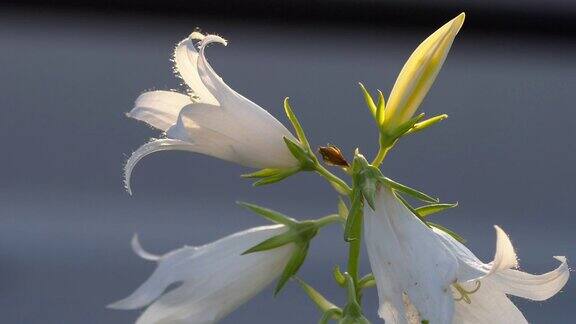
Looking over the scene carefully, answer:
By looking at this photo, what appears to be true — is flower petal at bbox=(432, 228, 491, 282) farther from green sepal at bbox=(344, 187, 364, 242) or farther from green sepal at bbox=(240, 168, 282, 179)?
green sepal at bbox=(240, 168, 282, 179)

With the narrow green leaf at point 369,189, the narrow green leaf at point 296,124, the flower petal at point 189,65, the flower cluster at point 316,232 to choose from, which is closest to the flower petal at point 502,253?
the flower cluster at point 316,232

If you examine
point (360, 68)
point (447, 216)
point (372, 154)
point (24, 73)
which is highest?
point (24, 73)

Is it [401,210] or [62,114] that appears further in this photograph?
[62,114]

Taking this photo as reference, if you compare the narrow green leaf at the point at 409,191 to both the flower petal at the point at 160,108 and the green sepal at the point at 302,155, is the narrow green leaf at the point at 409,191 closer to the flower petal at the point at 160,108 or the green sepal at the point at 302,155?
the green sepal at the point at 302,155

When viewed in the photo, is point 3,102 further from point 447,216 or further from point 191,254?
point 191,254

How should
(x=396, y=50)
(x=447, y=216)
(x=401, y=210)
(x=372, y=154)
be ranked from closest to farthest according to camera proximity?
(x=401, y=210) < (x=372, y=154) < (x=447, y=216) < (x=396, y=50)

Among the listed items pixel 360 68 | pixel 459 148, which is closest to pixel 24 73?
pixel 360 68

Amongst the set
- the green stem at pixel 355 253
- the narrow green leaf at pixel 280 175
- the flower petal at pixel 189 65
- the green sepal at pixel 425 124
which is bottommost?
the green stem at pixel 355 253

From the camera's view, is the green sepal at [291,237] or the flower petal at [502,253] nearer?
the flower petal at [502,253]
